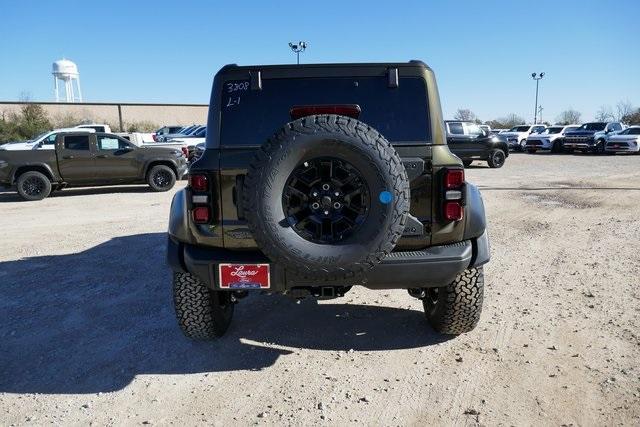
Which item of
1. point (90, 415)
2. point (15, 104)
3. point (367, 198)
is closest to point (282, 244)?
point (367, 198)

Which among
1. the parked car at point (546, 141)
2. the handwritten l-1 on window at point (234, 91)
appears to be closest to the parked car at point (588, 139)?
the parked car at point (546, 141)

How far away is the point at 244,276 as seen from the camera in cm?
301

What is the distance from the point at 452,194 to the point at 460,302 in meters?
0.89

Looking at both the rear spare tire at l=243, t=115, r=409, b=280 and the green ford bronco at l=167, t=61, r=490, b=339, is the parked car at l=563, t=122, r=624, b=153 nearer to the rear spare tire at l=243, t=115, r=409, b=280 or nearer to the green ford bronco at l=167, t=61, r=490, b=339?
the green ford bronco at l=167, t=61, r=490, b=339

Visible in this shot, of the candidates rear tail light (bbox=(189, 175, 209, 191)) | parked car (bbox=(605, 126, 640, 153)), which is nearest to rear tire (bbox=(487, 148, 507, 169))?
parked car (bbox=(605, 126, 640, 153))

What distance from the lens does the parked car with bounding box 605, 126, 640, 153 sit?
24.8 meters

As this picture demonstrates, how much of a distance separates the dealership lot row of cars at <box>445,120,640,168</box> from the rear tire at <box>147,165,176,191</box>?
10.0m

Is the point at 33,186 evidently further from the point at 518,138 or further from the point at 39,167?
the point at 518,138

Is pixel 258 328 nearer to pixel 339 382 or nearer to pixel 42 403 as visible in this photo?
pixel 339 382

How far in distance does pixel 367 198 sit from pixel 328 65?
1078mm

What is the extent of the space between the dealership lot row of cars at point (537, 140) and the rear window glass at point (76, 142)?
471 inches

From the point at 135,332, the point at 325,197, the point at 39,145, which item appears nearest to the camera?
the point at 325,197

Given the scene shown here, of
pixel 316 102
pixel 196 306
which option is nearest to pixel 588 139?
pixel 316 102

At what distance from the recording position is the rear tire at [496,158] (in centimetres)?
1858
